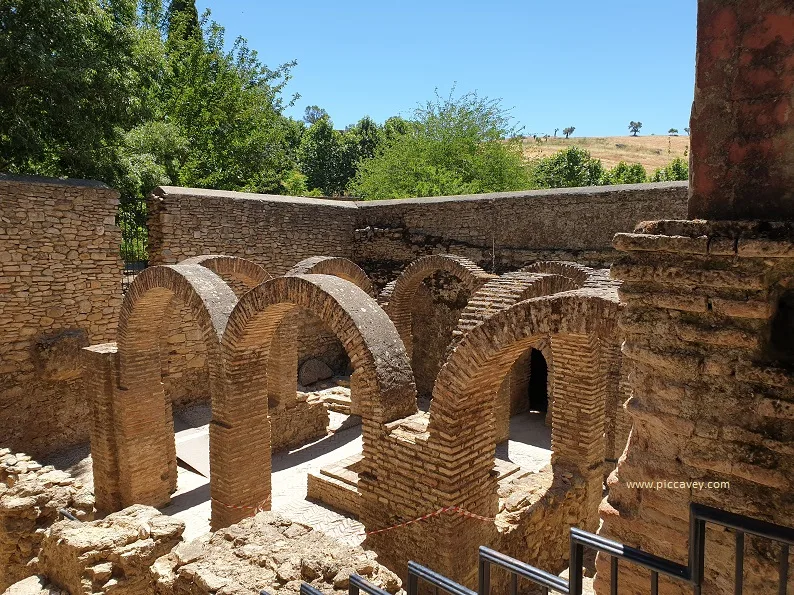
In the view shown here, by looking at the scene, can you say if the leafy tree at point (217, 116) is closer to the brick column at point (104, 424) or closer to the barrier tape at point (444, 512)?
the brick column at point (104, 424)

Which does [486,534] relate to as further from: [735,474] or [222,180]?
[222,180]

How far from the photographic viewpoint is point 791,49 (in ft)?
7.22

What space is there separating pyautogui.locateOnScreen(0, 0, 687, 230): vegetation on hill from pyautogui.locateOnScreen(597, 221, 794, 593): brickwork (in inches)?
483

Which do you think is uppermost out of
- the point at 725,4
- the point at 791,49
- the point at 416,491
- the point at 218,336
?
the point at 725,4

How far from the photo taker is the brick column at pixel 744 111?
2236 millimetres

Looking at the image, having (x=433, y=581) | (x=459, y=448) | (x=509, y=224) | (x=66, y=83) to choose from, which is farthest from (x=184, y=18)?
(x=433, y=581)

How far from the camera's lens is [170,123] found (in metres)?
17.7

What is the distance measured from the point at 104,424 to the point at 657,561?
8839 millimetres

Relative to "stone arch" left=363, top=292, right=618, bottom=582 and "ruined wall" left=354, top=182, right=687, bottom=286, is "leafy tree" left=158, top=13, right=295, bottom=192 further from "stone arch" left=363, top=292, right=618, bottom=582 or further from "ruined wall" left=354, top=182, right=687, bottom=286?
"stone arch" left=363, top=292, right=618, bottom=582

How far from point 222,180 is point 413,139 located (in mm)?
9005

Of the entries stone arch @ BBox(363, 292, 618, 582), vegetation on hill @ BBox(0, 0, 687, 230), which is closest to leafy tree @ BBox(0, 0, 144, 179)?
vegetation on hill @ BBox(0, 0, 687, 230)

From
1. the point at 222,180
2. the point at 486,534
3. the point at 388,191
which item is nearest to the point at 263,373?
the point at 486,534

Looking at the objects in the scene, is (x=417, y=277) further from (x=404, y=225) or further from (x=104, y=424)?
(x=104, y=424)

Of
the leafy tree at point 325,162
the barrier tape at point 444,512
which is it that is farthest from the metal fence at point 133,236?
the leafy tree at point 325,162
